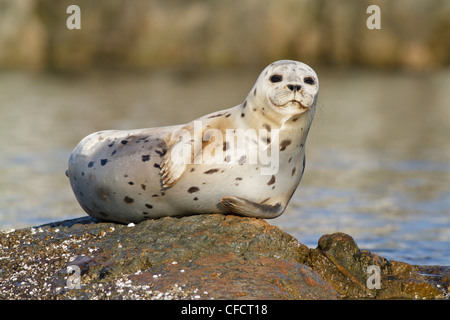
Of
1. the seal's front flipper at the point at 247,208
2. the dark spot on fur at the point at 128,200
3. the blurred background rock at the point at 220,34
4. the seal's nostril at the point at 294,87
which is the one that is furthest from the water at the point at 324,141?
the dark spot on fur at the point at 128,200

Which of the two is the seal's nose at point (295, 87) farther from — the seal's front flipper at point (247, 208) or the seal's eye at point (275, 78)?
the seal's front flipper at point (247, 208)

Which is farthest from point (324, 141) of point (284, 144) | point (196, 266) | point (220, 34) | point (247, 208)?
point (220, 34)

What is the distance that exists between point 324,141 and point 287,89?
8515 mm

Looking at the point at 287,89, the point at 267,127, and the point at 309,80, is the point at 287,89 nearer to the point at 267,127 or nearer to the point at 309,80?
the point at 309,80

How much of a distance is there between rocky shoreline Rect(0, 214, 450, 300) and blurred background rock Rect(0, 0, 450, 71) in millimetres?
19471

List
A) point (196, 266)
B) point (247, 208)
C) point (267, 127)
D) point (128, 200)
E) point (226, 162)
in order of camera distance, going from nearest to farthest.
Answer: point (196, 266) → point (247, 208) → point (226, 162) → point (267, 127) → point (128, 200)

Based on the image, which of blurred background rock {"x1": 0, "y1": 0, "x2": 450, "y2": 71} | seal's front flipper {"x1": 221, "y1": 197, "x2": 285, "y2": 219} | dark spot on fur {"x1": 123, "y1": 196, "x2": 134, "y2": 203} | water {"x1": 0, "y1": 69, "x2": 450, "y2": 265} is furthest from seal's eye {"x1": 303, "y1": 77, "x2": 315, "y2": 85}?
blurred background rock {"x1": 0, "y1": 0, "x2": 450, "y2": 71}

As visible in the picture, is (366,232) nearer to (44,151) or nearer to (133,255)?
(133,255)

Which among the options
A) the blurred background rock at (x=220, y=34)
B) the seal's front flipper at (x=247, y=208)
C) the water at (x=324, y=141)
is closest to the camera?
the seal's front flipper at (x=247, y=208)

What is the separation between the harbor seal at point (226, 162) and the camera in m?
6.05

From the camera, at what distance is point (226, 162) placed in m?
6.07
